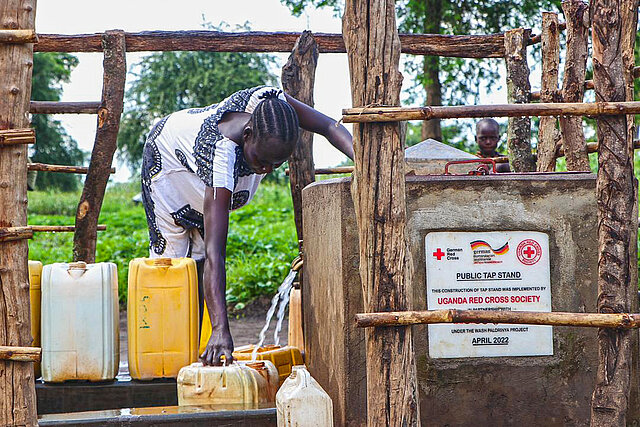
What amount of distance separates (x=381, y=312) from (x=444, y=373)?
701 mm

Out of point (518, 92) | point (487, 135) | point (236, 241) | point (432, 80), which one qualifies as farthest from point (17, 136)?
point (236, 241)

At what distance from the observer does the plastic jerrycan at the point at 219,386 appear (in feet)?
12.1

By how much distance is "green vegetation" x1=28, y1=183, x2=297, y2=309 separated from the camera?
1027 centimetres

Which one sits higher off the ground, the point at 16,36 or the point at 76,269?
the point at 16,36

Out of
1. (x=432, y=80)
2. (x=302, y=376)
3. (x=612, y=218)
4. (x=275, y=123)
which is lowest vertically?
(x=302, y=376)

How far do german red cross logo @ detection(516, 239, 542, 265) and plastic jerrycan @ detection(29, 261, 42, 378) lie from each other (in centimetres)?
242

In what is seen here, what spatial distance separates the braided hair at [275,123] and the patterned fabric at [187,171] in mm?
203

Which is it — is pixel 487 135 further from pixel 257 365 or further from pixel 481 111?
pixel 481 111

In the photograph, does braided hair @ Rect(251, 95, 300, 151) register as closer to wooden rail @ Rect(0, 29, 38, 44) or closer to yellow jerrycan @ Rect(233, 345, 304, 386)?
yellow jerrycan @ Rect(233, 345, 304, 386)

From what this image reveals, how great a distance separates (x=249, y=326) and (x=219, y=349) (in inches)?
213

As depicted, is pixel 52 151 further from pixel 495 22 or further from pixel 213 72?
pixel 495 22

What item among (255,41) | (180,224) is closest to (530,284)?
(180,224)

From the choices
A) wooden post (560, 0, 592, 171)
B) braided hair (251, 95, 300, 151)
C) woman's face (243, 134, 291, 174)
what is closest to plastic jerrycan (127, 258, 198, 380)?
woman's face (243, 134, 291, 174)

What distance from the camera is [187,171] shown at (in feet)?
14.7
